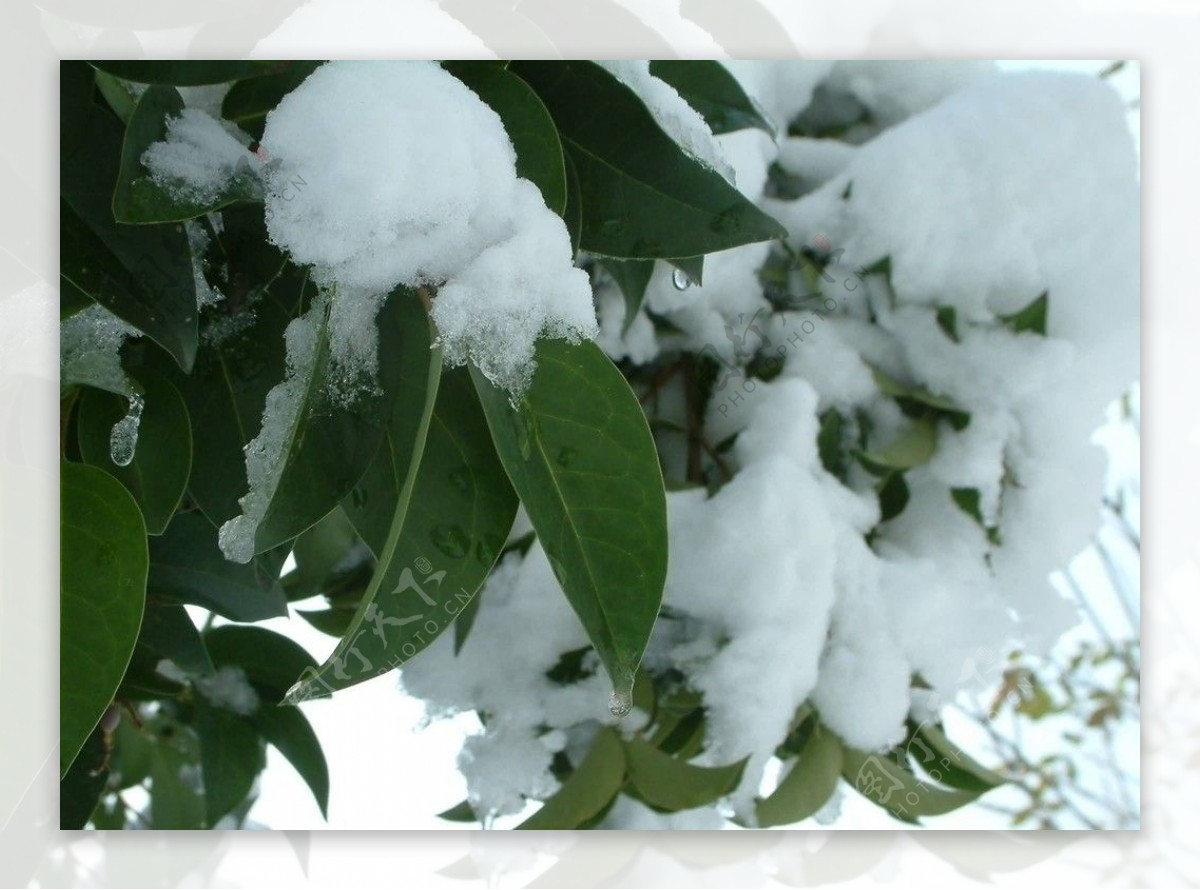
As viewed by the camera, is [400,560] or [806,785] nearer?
[400,560]

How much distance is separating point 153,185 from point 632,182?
209 mm

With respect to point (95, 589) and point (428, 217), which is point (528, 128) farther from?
point (95, 589)

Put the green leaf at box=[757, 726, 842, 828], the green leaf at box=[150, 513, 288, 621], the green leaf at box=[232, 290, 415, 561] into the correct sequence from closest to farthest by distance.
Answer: the green leaf at box=[232, 290, 415, 561]
the green leaf at box=[150, 513, 288, 621]
the green leaf at box=[757, 726, 842, 828]

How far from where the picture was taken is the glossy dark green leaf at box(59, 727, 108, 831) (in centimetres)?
65

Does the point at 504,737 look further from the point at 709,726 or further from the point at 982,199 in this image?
the point at 982,199

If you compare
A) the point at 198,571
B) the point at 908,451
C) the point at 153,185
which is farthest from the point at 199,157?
the point at 908,451

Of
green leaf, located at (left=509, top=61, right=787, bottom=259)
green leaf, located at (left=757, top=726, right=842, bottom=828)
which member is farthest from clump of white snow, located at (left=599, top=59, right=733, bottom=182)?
green leaf, located at (left=757, top=726, right=842, bottom=828)

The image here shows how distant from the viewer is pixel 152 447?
1.60ft

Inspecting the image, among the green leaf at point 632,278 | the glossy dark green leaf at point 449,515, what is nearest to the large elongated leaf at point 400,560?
the glossy dark green leaf at point 449,515

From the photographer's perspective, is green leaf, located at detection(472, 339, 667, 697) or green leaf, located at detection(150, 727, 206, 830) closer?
green leaf, located at detection(472, 339, 667, 697)

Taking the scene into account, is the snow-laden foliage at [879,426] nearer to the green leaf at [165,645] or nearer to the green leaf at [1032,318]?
the green leaf at [1032,318]

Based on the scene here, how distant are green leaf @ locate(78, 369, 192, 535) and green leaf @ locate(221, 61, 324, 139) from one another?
12 centimetres

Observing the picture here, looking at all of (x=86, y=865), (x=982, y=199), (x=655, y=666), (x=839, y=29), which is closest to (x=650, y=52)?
(x=839, y=29)

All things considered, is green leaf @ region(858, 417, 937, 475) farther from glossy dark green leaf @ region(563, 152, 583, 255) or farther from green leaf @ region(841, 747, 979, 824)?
glossy dark green leaf @ region(563, 152, 583, 255)
